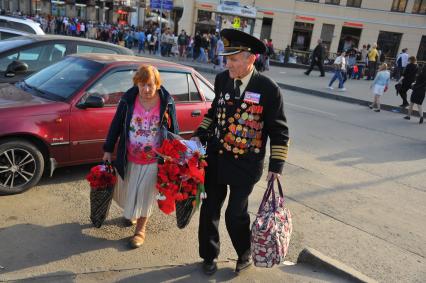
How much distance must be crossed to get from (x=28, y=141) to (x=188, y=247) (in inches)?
83.0

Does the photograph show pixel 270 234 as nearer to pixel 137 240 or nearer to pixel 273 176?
pixel 273 176

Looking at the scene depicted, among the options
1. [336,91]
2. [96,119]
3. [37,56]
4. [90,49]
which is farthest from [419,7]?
[96,119]

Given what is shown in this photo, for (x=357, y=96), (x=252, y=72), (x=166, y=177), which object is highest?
(x=252, y=72)

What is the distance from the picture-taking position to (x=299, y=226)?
4.70m

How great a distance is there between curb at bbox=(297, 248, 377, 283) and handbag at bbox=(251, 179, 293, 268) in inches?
27.2

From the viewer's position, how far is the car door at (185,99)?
5.57 m

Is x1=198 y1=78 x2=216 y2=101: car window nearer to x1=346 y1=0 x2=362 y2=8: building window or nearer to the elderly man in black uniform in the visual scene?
the elderly man in black uniform

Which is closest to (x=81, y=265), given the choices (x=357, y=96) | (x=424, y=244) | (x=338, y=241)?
(x=338, y=241)

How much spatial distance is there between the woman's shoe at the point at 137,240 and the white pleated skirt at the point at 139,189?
0.70ft

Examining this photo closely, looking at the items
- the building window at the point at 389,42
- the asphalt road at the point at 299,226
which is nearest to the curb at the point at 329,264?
the asphalt road at the point at 299,226

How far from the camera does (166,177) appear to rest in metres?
3.34

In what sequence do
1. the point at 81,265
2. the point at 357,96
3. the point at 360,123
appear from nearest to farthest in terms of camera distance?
the point at 81,265 → the point at 360,123 → the point at 357,96

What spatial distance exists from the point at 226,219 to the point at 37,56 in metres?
5.01

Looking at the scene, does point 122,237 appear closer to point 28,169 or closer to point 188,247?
point 188,247
